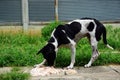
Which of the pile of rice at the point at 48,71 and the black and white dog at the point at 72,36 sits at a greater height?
the black and white dog at the point at 72,36

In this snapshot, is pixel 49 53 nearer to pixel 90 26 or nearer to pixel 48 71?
pixel 48 71

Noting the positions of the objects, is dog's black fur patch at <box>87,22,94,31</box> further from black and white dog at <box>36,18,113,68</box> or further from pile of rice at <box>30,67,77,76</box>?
pile of rice at <box>30,67,77,76</box>

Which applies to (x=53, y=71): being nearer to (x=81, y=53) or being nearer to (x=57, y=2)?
(x=81, y=53)

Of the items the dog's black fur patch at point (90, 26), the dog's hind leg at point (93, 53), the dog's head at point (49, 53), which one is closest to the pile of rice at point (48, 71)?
the dog's head at point (49, 53)

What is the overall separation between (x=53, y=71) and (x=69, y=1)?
8972 mm

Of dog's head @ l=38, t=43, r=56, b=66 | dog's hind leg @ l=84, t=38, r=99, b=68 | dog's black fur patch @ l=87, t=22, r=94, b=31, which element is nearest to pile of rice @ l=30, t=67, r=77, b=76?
dog's head @ l=38, t=43, r=56, b=66

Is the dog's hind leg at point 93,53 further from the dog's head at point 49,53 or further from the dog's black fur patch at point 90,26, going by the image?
the dog's head at point 49,53

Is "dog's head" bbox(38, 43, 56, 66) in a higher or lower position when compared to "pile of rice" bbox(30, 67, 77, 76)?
higher

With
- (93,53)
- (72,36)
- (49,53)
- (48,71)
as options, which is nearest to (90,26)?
(72,36)

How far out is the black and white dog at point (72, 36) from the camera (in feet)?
29.7

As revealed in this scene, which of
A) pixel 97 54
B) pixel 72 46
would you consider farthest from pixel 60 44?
pixel 97 54

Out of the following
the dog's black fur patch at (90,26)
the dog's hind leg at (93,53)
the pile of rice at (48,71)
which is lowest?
the pile of rice at (48,71)

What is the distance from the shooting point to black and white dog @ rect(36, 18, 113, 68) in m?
9.06

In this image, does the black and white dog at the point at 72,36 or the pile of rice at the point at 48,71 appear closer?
the pile of rice at the point at 48,71
